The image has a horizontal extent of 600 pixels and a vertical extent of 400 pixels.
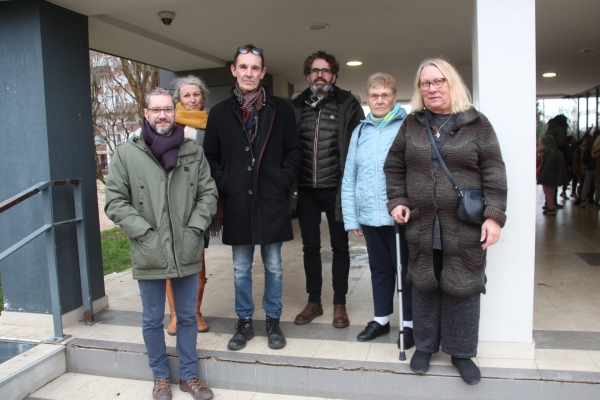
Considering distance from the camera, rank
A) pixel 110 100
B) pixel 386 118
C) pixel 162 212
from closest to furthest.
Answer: pixel 162 212 → pixel 386 118 → pixel 110 100

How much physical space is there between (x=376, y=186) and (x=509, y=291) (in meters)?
1.02

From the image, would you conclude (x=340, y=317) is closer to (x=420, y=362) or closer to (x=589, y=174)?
(x=420, y=362)

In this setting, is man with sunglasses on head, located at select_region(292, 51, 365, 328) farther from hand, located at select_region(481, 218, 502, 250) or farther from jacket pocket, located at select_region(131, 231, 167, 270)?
jacket pocket, located at select_region(131, 231, 167, 270)

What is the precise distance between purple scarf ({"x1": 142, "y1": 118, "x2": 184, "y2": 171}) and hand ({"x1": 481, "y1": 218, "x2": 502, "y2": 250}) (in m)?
1.77

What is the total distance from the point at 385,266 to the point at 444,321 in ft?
1.90

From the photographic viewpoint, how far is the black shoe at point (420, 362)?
114 inches

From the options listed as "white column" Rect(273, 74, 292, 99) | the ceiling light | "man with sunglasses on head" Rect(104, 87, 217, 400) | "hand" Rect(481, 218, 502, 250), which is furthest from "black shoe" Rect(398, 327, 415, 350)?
"white column" Rect(273, 74, 292, 99)

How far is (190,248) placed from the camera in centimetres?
290

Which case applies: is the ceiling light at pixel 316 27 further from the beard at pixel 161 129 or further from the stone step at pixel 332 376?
the stone step at pixel 332 376

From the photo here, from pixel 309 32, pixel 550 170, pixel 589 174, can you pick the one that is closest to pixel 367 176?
pixel 309 32

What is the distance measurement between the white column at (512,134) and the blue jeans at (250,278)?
1350 mm

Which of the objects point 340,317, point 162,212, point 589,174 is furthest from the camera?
point 589,174

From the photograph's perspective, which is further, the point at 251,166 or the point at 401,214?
the point at 251,166

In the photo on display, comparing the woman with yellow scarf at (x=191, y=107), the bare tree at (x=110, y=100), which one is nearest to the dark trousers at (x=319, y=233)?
the woman with yellow scarf at (x=191, y=107)
